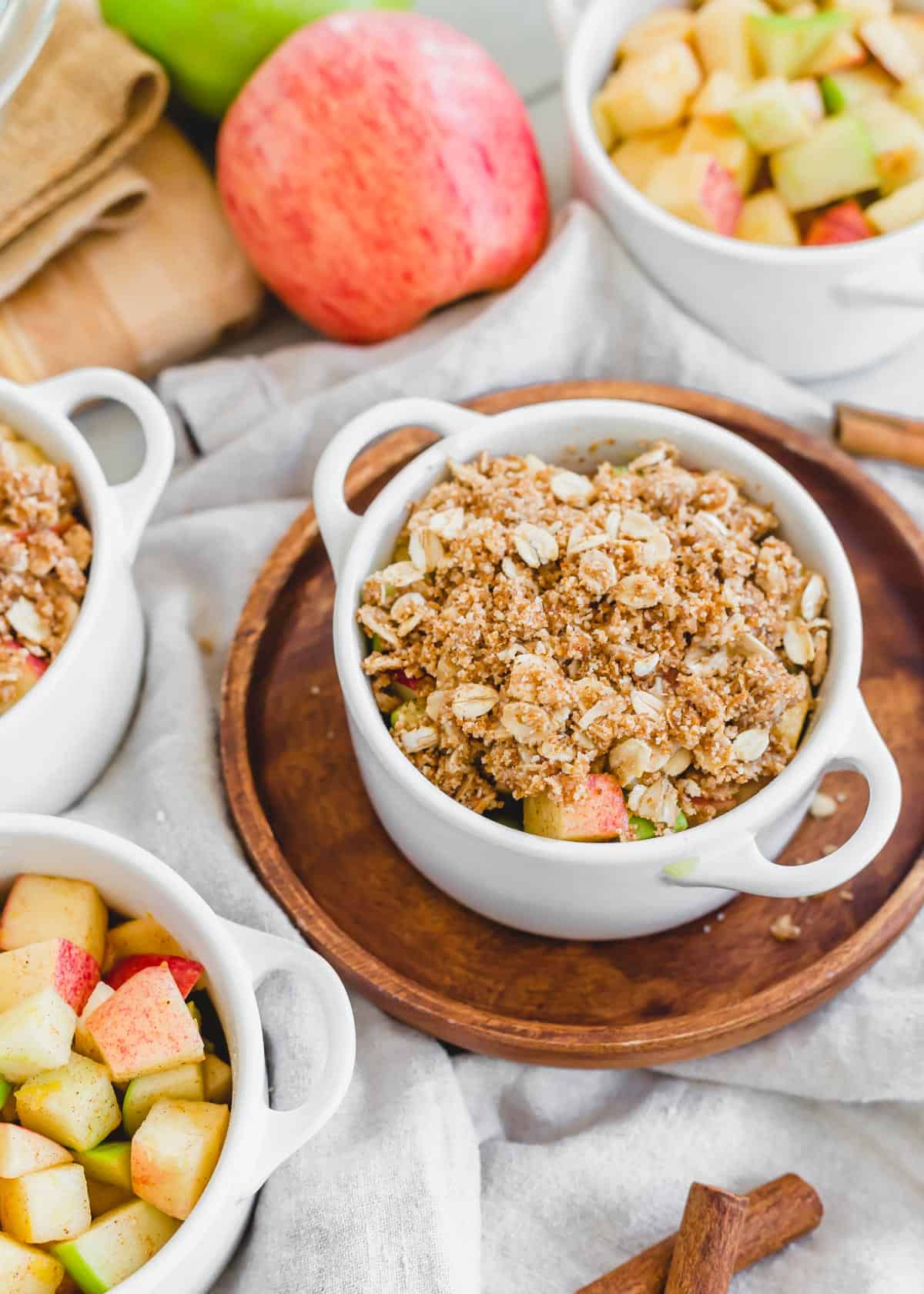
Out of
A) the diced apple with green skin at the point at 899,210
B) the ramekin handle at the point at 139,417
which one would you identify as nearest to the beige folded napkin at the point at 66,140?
the ramekin handle at the point at 139,417

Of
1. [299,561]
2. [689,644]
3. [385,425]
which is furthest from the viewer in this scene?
[299,561]

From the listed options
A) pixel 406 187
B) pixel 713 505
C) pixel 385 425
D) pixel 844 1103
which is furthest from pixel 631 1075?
pixel 406 187

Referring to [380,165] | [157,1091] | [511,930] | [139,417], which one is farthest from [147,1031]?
[380,165]

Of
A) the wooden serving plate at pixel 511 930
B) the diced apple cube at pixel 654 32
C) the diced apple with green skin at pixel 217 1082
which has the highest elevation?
the diced apple cube at pixel 654 32

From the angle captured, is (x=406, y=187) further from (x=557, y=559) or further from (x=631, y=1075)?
(x=631, y=1075)

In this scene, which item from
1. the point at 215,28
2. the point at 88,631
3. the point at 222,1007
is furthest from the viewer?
the point at 215,28

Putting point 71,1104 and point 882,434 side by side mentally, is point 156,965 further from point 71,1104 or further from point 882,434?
point 882,434

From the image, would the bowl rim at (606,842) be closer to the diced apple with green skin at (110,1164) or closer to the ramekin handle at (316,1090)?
the ramekin handle at (316,1090)
